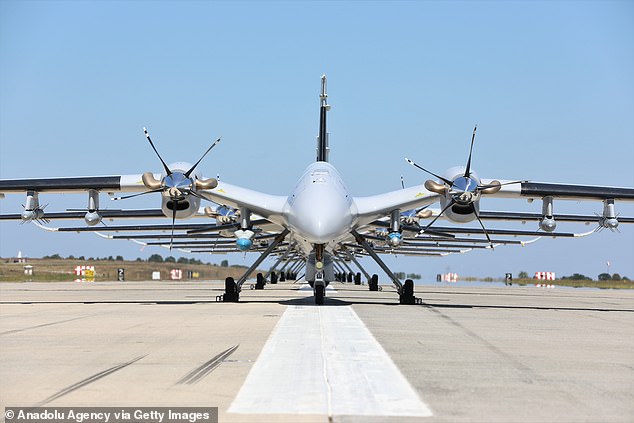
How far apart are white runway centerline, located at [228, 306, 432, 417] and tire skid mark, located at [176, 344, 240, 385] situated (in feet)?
1.55

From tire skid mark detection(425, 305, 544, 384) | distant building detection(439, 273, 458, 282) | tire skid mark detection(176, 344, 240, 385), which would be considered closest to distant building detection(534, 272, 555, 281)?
distant building detection(439, 273, 458, 282)

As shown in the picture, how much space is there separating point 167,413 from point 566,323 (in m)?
11.7

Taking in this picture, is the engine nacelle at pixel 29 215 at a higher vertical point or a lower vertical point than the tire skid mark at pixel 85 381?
higher

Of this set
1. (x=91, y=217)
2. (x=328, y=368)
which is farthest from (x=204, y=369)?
(x=91, y=217)

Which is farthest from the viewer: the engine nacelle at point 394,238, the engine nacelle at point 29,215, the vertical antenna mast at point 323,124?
the vertical antenna mast at point 323,124

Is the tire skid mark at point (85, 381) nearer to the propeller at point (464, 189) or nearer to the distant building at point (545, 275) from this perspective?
the propeller at point (464, 189)

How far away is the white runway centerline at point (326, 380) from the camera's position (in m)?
5.76

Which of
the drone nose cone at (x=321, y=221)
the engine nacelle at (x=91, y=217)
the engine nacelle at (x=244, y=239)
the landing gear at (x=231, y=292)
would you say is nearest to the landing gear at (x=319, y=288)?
the drone nose cone at (x=321, y=221)

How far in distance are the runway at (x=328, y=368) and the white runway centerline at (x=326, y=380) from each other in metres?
0.02

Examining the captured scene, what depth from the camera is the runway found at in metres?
5.83

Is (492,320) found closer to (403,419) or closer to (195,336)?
(195,336)

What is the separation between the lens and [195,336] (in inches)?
434

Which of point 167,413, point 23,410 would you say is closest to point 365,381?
point 167,413

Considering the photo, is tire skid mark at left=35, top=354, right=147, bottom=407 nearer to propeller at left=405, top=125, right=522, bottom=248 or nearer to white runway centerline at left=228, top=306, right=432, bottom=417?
white runway centerline at left=228, top=306, right=432, bottom=417
